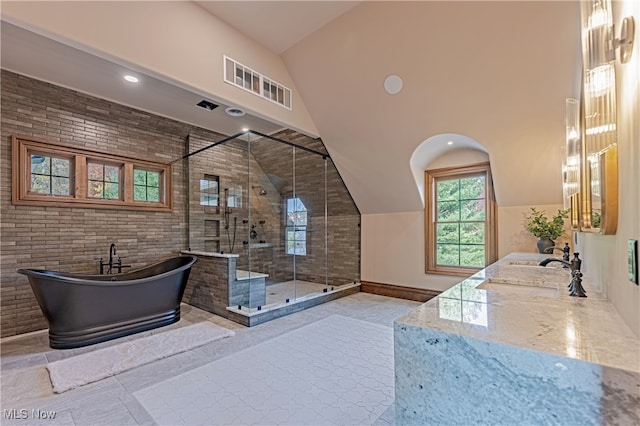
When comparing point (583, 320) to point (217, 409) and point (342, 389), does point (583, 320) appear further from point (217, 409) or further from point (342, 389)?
point (217, 409)

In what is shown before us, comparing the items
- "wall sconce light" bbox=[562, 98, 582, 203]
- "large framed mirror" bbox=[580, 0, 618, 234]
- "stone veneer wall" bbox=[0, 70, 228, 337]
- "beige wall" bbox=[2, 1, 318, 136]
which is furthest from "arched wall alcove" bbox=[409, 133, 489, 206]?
"stone veneer wall" bbox=[0, 70, 228, 337]

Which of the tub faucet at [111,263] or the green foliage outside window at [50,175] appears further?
the tub faucet at [111,263]

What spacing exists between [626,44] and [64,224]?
5170 mm

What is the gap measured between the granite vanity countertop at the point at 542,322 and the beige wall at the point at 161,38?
3.09 metres

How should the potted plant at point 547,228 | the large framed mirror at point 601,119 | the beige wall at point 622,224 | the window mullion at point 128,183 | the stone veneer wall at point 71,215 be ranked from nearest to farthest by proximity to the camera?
1. the beige wall at point 622,224
2. the large framed mirror at point 601,119
3. the stone veneer wall at point 71,215
4. the potted plant at point 547,228
5. the window mullion at point 128,183

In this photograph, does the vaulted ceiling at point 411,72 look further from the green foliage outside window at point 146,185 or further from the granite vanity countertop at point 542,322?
the granite vanity countertop at point 542,322

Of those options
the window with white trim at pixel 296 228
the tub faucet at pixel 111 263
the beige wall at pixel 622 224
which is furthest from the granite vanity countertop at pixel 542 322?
the tub faucet at pixel 111 263

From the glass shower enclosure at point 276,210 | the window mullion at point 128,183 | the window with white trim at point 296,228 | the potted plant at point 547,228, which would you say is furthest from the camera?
the window with white trim at point 296,228

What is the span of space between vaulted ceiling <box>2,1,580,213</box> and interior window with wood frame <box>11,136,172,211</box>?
0.86 meters

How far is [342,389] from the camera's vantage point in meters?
2.26

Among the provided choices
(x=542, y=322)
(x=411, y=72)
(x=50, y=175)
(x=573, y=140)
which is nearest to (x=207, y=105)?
(x=50, y=175)

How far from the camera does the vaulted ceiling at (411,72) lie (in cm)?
281

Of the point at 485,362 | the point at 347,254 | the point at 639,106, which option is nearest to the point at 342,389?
the point at 485,362

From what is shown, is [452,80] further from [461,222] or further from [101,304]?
[101,304]
